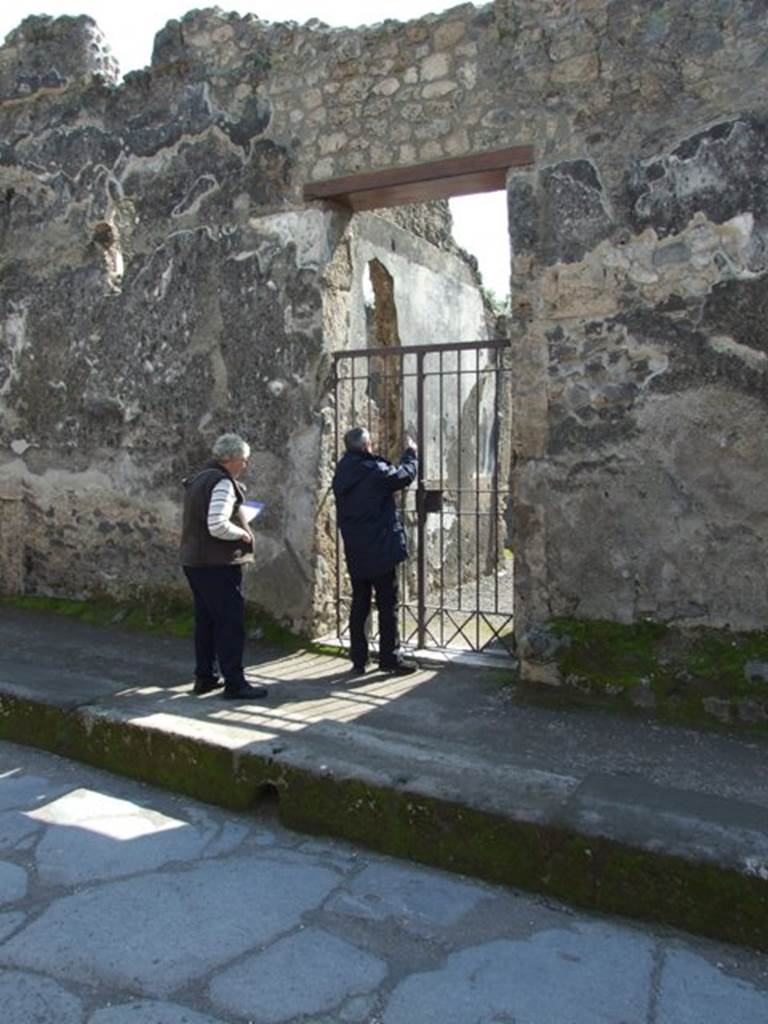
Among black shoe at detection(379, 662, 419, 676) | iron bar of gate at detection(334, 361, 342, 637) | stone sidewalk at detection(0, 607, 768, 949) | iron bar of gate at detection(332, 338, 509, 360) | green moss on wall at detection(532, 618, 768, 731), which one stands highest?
iron bar of gate at detection(332, 338, 509, 360)

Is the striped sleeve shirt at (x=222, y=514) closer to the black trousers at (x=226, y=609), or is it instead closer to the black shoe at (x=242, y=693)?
the black trousers at (x=226, y=609)

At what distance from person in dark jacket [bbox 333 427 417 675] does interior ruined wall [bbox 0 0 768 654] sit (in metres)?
0.63

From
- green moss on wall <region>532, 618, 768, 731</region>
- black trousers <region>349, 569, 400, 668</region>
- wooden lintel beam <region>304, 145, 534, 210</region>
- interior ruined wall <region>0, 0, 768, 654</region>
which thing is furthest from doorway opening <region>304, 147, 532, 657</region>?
green moss on wall <region>532, 618, 768, 731</region>

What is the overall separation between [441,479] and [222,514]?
156 centimetres

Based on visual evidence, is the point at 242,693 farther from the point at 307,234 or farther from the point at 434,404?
the point at 434,404

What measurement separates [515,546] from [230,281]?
247 centimetres

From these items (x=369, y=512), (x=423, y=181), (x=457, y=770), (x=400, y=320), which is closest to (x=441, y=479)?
(x=369, y=512)

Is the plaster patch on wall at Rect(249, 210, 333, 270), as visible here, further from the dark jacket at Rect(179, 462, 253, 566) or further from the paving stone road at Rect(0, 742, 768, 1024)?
the paving stone road at Rect(0, 742, 768, 1024)

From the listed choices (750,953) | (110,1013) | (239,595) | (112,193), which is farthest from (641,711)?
(112,193)

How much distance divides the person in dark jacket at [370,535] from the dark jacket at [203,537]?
0.66 meters

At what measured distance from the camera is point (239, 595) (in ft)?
14.5

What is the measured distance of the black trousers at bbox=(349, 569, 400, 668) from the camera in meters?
4.91

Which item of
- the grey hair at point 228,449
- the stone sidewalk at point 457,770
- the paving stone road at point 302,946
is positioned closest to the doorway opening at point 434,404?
the stone sidewalk at point 457,770

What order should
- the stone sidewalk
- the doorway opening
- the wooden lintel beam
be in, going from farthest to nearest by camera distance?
1. the doorway opening
2. the wooden lintel beam
3. the stone sidewalk
